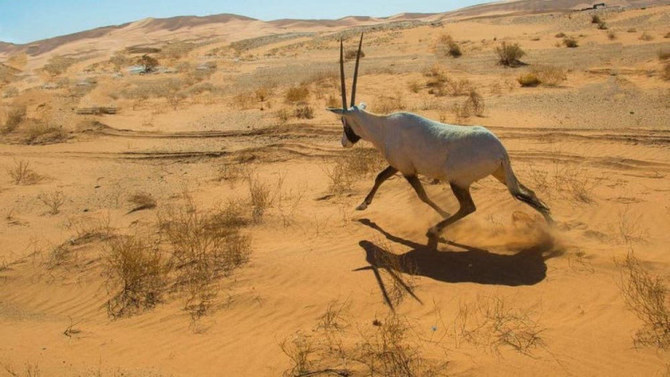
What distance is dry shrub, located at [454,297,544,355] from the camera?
14.7ft

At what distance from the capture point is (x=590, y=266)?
5.85m

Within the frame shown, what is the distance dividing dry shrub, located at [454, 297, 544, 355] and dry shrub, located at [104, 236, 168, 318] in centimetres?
328

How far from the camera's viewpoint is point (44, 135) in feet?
48.6

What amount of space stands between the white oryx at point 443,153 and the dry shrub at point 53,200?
211 inches

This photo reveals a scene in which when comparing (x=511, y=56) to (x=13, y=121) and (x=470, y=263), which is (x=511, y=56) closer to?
(x=470, y=263)

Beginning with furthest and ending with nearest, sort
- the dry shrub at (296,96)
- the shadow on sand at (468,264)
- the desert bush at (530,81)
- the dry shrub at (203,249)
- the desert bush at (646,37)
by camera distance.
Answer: the desert bush at (646,37)
the dry shrub at (296,96)
the desert bush at (530,81)
the dry shrub at (203,249)
the shadow on sand at (468,264)

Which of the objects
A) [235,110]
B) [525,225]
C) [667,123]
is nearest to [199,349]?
[525,225]

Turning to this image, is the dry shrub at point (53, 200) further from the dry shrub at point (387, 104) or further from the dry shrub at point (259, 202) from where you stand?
the dry shrub at point (387, 104)

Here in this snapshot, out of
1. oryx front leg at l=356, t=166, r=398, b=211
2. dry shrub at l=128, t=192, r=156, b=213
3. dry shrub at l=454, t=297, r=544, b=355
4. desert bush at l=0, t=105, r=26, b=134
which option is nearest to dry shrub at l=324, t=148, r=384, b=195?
oryx front leg at l=356, t=166, r=398, b=211

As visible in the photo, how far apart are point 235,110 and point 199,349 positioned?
1258 cm

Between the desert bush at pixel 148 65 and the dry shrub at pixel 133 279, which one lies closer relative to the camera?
the dry shrub at pixel 133 279

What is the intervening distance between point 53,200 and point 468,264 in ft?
24.2

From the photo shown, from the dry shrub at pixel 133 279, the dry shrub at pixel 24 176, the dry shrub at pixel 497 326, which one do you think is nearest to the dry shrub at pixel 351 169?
→ the dry shrub at pixel 133 279

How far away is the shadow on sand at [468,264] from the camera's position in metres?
5.79
